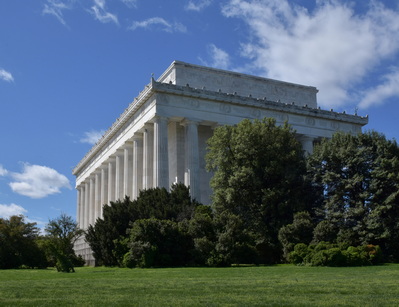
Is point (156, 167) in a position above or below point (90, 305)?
above

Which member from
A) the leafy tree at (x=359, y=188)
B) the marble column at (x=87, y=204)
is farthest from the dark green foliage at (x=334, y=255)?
the marble column at (x=87, y=204)

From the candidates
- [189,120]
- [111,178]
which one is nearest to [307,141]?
[189,120]

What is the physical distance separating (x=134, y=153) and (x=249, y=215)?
87.9 feet

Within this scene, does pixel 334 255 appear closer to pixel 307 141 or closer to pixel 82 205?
pixel 307 141

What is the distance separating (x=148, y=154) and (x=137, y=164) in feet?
12.8

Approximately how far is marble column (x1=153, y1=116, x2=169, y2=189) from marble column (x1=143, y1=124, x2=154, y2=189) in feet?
9.94

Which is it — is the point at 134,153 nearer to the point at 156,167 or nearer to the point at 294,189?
the point at 156,167

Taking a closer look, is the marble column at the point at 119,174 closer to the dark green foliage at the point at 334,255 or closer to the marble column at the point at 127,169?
the marble column at the point at 127,169

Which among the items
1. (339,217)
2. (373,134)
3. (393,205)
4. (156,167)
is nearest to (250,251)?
(339,217)

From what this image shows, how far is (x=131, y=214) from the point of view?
46500mm

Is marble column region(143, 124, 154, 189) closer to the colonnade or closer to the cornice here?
the colonnade

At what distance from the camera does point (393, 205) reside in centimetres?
3822

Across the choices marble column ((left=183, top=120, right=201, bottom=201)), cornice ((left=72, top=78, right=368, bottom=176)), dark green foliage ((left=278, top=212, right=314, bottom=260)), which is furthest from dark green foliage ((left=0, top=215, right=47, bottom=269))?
dark green foliage ((left=278, top=212, right=314, bottom=260))

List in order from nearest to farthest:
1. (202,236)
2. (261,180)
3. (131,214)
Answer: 1. (202,236)
2. (261,180)
3. (131,214)
